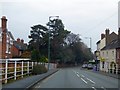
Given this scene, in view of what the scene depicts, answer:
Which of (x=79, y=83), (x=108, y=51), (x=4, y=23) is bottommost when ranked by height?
(x=79, y=83)

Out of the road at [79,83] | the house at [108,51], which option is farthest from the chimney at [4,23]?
the house at [108,51]

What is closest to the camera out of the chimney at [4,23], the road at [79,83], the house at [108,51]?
the road at [79,83]

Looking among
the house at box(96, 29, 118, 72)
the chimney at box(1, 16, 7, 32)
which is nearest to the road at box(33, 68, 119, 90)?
the chimney at box(1, 16, 7, 32)

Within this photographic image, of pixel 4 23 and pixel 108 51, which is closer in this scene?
pixel 4 23

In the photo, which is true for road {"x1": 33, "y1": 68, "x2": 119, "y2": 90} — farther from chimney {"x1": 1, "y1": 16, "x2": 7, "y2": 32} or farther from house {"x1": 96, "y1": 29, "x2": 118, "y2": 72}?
house {"x1": 96, "y1": 29, "x2": 118, "y2": 72}

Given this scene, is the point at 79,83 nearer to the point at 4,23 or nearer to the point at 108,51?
the point at 4,23

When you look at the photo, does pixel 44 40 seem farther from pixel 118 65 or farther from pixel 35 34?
pixel 118 65

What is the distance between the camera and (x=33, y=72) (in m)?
37.0

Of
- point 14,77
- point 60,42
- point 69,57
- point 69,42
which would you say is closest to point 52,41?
point 60,42

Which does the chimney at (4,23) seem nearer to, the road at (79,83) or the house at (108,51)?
the road at (79,83)

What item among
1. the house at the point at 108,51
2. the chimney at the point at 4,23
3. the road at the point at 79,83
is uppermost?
the chimney at the point at 4,23

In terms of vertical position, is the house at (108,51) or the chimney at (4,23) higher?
the chimney at (4,23)

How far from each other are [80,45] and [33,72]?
284 ft

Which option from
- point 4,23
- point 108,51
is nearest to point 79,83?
point 4,23
